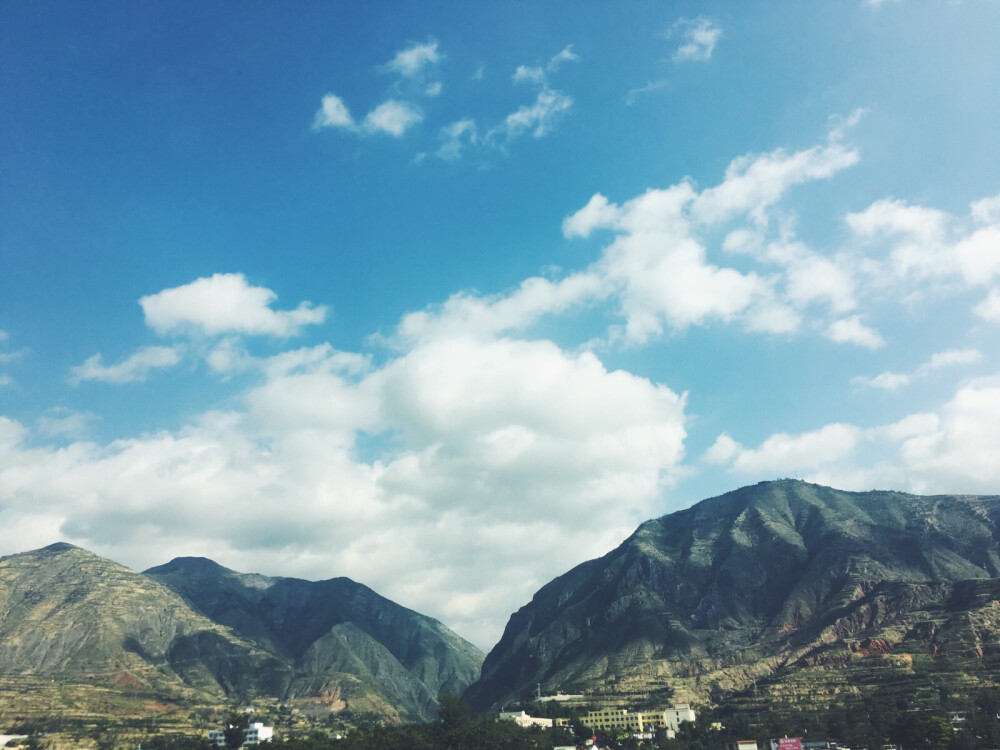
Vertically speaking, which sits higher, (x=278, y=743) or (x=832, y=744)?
(x=278, y=743)

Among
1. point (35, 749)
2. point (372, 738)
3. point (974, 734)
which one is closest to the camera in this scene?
point (974, 734)

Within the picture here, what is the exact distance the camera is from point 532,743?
188500 millimetres

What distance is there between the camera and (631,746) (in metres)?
195

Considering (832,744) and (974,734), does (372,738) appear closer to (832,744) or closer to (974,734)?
(832,744)

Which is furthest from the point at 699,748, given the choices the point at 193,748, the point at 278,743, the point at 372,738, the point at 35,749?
the point at 35,749

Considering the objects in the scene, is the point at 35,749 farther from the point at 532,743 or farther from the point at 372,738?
the point at 532,743

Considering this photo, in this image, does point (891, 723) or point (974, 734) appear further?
point (891, 723)

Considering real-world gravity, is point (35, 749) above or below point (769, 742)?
above

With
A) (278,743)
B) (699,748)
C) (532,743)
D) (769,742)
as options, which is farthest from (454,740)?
(769,742)

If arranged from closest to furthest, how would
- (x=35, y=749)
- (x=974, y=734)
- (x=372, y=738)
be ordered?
(x=974, y=734) → (x=372, y=738) → (x=35, y=749)

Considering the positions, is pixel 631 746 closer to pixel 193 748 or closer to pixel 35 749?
pixel 193 748

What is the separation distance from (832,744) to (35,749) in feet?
692

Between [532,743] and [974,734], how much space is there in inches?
4032

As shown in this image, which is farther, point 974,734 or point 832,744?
point 832,744
